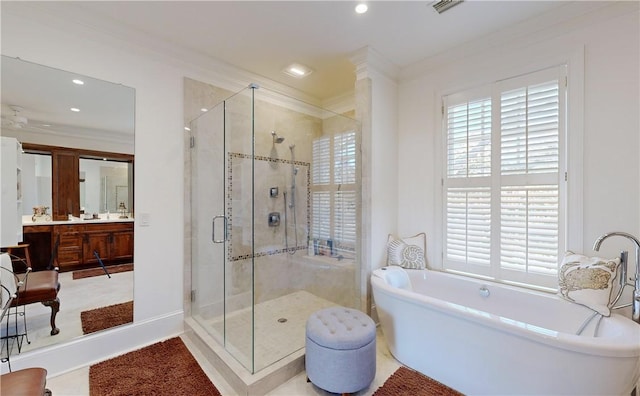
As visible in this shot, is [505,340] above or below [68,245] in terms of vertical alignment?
below

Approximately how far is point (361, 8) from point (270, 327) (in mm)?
2820

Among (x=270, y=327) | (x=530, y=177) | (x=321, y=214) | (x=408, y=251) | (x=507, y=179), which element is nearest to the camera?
(x=530, y=177)

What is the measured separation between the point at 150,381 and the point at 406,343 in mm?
1909

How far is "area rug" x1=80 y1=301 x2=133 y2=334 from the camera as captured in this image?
7.14ft

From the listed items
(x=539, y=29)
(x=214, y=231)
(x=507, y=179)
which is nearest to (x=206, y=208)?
(x=214, y=231)

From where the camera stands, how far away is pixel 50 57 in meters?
1.99

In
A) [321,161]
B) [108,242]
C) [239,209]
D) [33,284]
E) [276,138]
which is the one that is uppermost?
[276,138]

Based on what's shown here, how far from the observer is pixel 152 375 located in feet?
6.53

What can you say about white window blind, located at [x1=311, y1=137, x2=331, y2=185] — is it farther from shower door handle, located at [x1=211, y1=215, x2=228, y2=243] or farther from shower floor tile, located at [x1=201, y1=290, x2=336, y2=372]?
shower floor tile, located at [x1=201, y1=290, x2=336, y2=372]

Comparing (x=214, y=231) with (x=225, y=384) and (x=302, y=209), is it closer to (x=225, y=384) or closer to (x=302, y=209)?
(x=302, y=209)

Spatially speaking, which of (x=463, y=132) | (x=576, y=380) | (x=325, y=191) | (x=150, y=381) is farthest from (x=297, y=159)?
(x=576, y=380)

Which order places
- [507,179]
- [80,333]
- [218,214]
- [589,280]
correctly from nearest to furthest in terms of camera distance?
[589,280] → [80,333] → [507,179] → [218,214]

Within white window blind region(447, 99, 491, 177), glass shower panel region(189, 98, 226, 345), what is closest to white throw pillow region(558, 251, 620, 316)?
white window blind region(447, 99, 491, 177)

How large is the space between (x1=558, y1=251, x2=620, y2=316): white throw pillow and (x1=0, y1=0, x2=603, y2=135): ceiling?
184 centimetres
